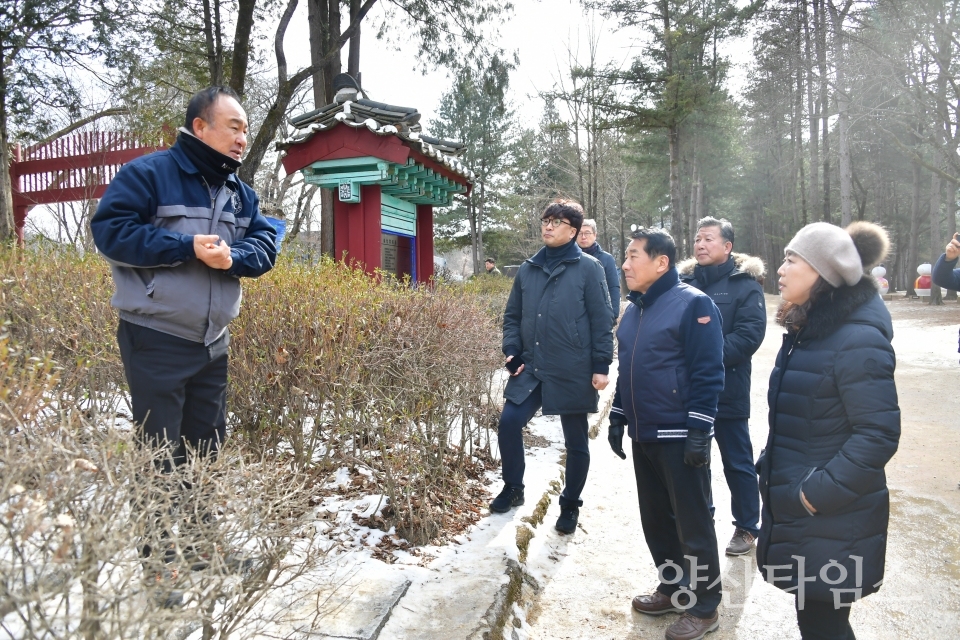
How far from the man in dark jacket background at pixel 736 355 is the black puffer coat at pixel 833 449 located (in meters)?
1.31

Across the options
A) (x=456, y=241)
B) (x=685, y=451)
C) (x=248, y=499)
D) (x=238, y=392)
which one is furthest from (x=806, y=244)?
(x=456, y=241)

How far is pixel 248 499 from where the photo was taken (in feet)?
5.15

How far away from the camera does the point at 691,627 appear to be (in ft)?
8.58

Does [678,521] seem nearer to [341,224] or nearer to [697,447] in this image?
[697,447]

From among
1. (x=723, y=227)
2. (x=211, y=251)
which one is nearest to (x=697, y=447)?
(x=723, y=227)

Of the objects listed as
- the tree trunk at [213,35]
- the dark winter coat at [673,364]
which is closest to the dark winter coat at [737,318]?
the dark winter coat at [673,364]

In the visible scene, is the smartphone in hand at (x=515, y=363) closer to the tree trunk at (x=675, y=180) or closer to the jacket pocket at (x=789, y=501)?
the jacket pocket at (x=789, y=501)

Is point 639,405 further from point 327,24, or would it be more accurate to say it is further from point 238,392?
point 327,24

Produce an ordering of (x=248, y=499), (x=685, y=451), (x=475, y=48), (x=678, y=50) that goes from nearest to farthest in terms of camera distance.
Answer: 1. (x=248, y=499)
2. (x=685, y=451)
3. (x=475, y=48)
4. (x=678, y=50)

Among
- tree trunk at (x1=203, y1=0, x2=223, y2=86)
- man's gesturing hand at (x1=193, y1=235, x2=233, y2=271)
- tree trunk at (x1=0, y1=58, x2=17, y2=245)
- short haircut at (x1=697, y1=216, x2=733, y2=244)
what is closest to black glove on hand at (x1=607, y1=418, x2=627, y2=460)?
short haircut at (x1=697, y1=216, x2=733, y2=244)

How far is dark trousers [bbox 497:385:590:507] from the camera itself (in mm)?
3535

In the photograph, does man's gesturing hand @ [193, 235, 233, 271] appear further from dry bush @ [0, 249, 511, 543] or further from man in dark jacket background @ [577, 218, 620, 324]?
man in dark jacket background @ [577, 218, 620, 324]

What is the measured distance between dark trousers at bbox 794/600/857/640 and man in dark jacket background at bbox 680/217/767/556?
56.8 inches

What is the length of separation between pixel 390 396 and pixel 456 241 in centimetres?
2931
